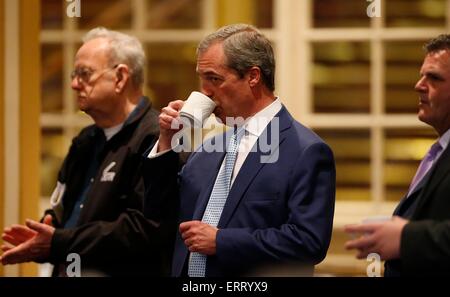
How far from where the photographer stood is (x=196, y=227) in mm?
2629

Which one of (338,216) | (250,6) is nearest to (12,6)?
(250,6)

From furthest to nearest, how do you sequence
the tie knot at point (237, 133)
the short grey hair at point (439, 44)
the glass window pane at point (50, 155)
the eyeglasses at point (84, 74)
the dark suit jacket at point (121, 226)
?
the glass window pane at point (50, 155) → the eyeglasses at point (84, 74) → the dark suit jacket at point (121, 226) → the tie knot at point (237, 133) → the short grey hair at point (439, 44)

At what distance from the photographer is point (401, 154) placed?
4.73m

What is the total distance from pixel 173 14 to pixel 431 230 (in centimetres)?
271

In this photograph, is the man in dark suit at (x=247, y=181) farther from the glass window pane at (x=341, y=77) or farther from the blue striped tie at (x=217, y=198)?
the glass window pane at (x=341, y=77)

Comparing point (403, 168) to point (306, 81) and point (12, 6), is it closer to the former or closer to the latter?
point (306, 81)

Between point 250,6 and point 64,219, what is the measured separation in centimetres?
165

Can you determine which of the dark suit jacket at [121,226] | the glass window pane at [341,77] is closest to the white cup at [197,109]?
the dark suit jacket at [121,226]

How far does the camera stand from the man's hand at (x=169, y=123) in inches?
109

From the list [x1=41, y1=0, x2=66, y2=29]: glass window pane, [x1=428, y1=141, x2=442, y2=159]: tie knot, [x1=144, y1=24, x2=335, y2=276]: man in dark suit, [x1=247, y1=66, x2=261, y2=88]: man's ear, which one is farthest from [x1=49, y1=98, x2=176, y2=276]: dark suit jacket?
[x1=41, y1=0, x2=66, y2=29]: glass window pane

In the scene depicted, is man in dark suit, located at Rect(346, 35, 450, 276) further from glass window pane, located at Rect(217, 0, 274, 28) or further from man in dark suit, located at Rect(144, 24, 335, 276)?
glass window pane, located at Rect(217, 0, 274, 28)

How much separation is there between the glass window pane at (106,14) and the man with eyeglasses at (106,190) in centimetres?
120

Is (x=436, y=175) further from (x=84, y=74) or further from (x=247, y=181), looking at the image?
(x=84, y=74)

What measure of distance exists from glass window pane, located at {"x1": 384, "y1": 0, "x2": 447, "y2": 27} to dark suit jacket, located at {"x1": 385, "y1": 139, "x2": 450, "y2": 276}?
235 cm
